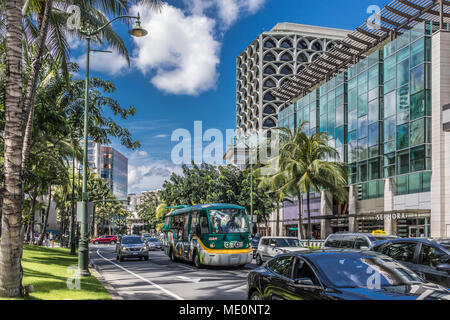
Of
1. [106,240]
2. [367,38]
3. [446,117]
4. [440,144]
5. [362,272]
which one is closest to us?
[362,272]

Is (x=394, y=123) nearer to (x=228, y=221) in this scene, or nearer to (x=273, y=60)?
(x=228, y=221)

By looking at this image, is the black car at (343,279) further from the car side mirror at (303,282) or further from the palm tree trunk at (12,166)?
the palm tree trunk at (12,166)

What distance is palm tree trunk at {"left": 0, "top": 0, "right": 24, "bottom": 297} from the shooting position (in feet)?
34.4

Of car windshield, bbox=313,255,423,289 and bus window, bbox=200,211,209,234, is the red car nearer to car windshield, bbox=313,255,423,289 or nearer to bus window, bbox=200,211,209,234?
bus window, bbox=200,211,209,234

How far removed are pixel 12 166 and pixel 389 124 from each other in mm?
35760

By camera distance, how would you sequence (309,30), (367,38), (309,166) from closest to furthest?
(309,166)
(367,38)
(309,30)

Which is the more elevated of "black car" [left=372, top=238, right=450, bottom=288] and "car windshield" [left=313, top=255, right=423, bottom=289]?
"car windshield" [left=313, top=255, right=423, bottom=289]

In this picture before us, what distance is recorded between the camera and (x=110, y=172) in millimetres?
165500

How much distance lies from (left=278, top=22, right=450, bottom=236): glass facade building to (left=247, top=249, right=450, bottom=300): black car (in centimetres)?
3132

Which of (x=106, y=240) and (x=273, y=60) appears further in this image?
(x=273, y=60)

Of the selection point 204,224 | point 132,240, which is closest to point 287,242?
point 204,224

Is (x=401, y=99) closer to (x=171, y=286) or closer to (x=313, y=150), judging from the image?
(x=313, y=150)

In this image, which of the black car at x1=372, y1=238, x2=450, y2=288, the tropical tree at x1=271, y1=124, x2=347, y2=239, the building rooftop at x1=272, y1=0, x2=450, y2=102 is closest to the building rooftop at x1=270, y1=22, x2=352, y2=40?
the building rooftop at x1=272, y1=0, x2=450, y2=102

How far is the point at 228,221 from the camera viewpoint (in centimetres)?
2259
